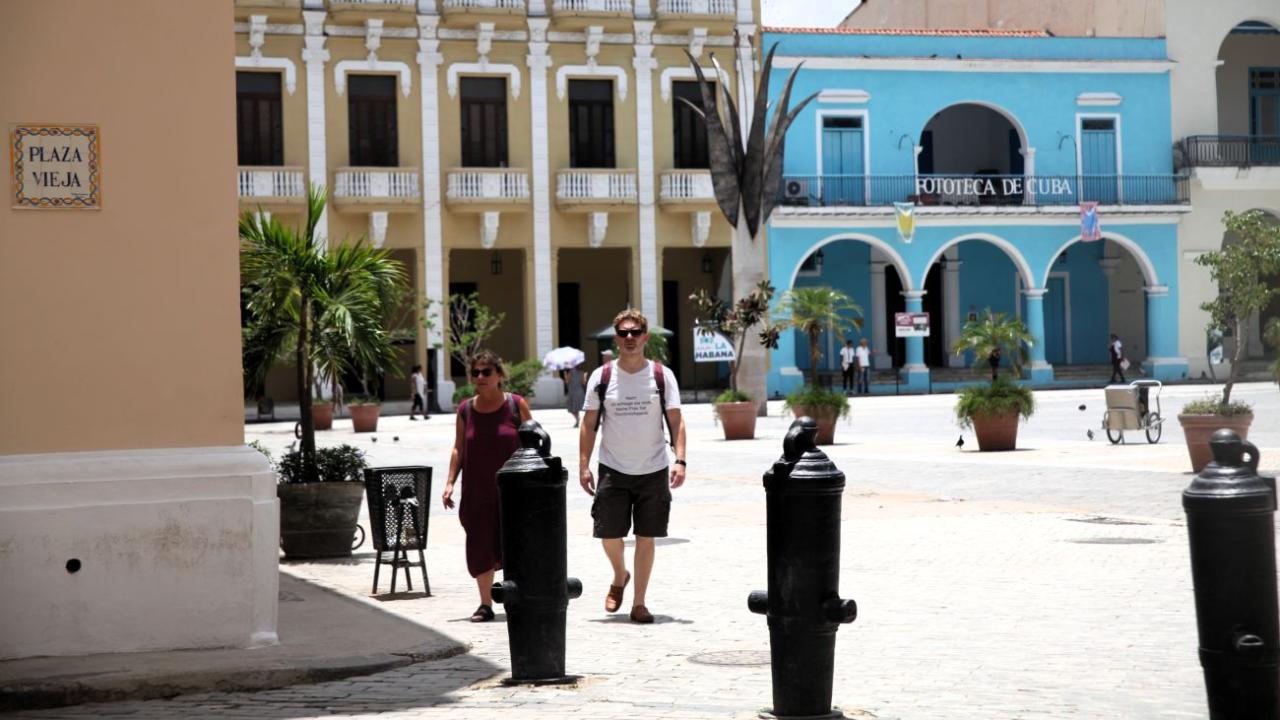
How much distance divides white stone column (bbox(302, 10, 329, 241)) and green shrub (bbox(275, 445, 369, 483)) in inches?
1142

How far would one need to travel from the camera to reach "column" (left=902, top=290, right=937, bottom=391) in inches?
1770

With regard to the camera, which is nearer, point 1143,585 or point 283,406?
point 1143,585

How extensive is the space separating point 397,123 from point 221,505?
114 feet

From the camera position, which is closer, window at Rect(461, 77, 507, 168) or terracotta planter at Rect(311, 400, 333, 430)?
terracotta planter at Rect(311, 400, 333, 430)

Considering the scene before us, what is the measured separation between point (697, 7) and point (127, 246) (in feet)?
120

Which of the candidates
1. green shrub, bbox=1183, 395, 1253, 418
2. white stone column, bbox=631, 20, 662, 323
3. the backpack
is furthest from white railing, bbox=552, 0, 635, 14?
the backpack

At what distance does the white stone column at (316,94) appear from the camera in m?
41.2

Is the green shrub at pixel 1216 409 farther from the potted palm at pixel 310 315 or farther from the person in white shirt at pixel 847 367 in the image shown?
the person in white shirt at pixel 847 367

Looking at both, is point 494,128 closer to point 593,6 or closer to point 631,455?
point 593,6

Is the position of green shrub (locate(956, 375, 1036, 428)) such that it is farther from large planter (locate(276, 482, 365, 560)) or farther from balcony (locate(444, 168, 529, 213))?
balcony (locate(444, 168, 529, 213))

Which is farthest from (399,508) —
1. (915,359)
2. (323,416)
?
(915,359)

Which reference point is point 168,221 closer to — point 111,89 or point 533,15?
point 111,89

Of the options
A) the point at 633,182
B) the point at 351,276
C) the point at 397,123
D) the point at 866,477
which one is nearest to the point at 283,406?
the point at 397,123

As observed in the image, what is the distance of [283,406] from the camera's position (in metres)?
42.1
